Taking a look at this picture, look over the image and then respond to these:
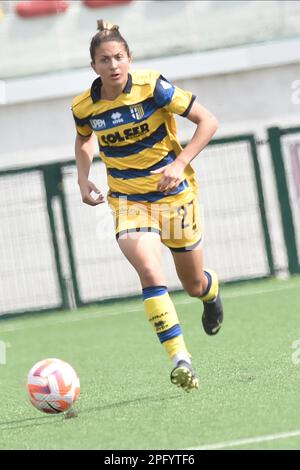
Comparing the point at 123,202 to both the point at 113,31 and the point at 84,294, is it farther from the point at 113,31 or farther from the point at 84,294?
the point at 84,294

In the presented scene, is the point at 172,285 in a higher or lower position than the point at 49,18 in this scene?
lower

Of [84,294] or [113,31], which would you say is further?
[84,294]

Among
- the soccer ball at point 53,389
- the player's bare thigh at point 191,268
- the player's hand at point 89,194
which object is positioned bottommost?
the soccer ball at point 53,389

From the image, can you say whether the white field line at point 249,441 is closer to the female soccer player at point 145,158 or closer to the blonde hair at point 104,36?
the female soccer player at point 145,158

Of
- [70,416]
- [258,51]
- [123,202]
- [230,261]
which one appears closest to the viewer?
[70,416]

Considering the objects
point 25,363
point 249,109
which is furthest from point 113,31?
point 249,109

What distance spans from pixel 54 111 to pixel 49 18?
135 centimetres

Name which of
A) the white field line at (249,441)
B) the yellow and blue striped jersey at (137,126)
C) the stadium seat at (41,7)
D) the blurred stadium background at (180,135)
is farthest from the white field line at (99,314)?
the white field line at (249,441)

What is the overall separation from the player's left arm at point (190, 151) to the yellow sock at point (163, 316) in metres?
0.61

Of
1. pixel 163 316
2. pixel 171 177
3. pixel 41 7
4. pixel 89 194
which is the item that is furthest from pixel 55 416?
pixel 41 7

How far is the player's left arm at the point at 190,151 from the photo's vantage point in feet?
24.0

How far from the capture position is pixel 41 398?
7172mm

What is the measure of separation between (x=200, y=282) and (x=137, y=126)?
131cm

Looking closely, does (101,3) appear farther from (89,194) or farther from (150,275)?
(150,275)
